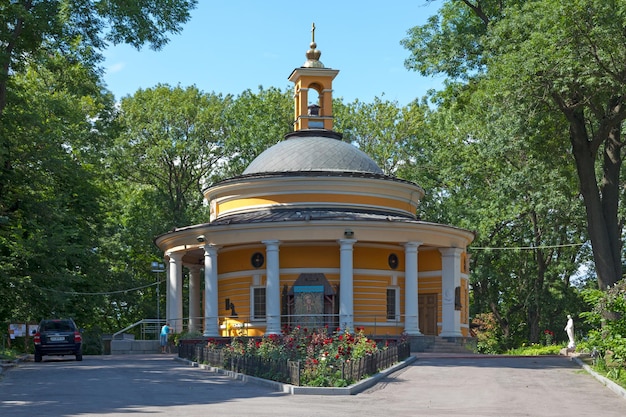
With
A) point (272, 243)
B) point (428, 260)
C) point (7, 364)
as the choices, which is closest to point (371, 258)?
point (428, 260)

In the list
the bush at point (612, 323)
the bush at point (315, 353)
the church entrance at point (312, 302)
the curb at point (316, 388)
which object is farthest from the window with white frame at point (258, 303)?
the bush at point (612, 323)

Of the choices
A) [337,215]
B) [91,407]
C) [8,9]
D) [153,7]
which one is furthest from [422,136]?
[91,407]

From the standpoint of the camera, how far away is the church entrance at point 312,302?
124 ft

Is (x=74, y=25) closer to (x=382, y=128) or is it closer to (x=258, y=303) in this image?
A: (x=258, y=303)

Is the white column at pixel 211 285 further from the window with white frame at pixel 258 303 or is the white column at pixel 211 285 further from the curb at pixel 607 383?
the curb at pixel 607 383

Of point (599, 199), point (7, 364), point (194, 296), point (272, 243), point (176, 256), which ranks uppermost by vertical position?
point (599, 199)

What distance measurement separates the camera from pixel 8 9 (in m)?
27.4

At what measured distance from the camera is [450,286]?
131 feet

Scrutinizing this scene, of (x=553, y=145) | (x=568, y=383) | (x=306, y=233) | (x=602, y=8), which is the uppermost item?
(x=602, y=8)

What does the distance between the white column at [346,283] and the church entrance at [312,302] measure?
3.23 ft

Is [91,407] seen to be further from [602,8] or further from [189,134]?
[189,134]

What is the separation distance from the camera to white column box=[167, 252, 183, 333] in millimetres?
42312

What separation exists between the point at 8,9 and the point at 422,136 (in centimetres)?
3713

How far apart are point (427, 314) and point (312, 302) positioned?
623cm
